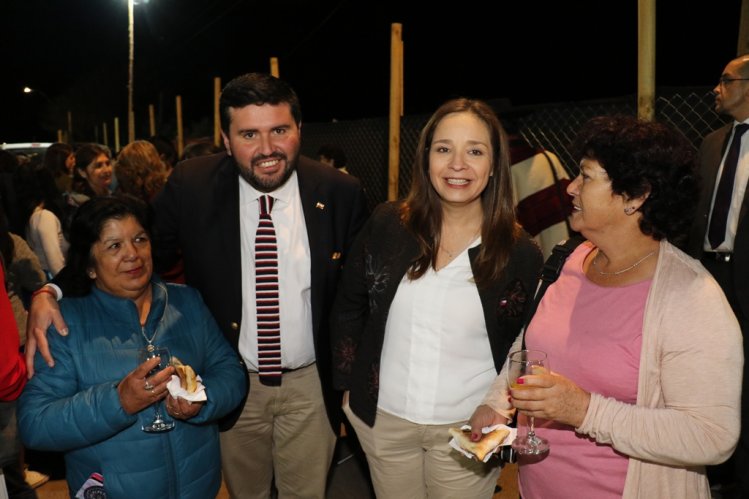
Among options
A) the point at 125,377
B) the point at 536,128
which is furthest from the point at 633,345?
the point at 536,128

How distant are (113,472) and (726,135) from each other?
4.15m

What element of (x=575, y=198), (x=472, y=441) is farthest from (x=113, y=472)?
(x=575, y=198)

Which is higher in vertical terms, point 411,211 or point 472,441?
point 411,211

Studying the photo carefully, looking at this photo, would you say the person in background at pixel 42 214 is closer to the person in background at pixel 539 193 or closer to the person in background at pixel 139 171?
the person in background at pixel 139 171

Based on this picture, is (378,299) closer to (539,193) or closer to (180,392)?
(180,392)

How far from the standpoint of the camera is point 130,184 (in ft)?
19.1

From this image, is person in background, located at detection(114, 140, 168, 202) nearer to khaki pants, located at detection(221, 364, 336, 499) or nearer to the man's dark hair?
the man's dark hair

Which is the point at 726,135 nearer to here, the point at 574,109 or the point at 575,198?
the point at 574,109

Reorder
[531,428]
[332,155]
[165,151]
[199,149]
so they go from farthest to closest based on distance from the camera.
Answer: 1. [332,155]
2. [165,151]
3. [199,149]
4. [531,428]

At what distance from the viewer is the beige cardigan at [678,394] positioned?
184 centimetres

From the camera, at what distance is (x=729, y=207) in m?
4.33

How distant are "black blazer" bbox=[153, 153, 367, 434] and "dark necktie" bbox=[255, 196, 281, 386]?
0.30 ft

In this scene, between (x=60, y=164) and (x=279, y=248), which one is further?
(x=60, y=164)

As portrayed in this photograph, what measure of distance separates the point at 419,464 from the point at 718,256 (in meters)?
2.81
